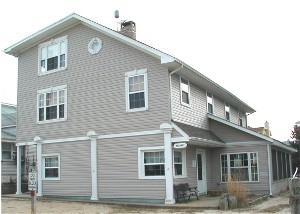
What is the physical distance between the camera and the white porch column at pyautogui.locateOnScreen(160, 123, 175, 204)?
15359mm

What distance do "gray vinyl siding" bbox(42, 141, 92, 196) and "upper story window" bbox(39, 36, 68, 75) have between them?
13.3ft

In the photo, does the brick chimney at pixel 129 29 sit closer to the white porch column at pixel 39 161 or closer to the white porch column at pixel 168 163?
the white porch column at pixel 168 163

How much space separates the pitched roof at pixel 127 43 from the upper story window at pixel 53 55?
454 millimetres

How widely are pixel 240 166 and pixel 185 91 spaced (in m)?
5.03

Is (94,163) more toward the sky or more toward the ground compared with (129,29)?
more toward the ground

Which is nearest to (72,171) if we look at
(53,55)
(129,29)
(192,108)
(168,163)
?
(168,163)

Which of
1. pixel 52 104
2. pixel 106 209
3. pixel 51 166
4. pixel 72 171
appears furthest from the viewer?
pixel 52 104

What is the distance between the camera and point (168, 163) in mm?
15500

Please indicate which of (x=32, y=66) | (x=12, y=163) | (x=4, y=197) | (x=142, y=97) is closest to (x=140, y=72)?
(x=142, y=97)

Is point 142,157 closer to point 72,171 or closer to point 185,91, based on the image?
point 185,91

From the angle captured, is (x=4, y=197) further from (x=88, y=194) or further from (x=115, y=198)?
(x=115, y=198)

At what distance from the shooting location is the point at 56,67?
65.9 feet

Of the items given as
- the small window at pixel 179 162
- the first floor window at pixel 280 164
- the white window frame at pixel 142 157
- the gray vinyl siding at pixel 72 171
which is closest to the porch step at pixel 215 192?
the small window at pixel 179 162

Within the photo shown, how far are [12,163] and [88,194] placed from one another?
31.1ft
